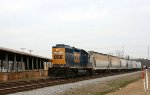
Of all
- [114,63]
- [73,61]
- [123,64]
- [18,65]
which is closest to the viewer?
[73,61]

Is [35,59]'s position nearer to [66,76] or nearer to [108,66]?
[108,66]

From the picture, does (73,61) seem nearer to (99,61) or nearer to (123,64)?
(99,61)

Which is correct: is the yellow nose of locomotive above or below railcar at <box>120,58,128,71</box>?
above

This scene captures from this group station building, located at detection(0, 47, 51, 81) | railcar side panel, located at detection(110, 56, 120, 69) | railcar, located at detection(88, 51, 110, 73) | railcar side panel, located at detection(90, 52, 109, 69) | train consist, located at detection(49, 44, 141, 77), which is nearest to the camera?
train consist, located at detection(49, 44, 141, 77)

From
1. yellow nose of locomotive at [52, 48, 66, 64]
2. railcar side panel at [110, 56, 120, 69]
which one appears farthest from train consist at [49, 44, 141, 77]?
railcar side panel at [110, 56, 120, 69]

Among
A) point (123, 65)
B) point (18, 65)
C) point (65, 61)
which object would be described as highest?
point (65, 61)

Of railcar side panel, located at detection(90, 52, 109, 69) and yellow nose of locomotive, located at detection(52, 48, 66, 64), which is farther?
railcar side panel, located at detection(90, 52, 109, 69)

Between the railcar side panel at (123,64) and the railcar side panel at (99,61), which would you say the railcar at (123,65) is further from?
the railcar side panel at (99,61)

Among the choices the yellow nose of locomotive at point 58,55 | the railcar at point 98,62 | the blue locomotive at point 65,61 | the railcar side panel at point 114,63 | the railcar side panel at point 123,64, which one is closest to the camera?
the blue locomotive at point 65,61

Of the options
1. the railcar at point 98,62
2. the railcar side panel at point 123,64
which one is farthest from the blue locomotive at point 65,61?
the railcar side panel at point 123,64

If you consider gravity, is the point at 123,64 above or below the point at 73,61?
below

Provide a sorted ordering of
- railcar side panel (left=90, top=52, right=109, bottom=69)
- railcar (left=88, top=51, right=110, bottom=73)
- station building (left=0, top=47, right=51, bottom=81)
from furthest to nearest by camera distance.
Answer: railcar side panel (left=90, top=52, right=109, bottom=69) < railcar (left=88, top=51, right=110, bottom=73) < station building (left=0, top=47, right=51, bottom=81)

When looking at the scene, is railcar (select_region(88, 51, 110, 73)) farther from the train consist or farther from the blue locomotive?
the blue locomotive

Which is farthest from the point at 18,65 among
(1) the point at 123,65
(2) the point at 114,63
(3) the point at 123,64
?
(3) the point at 123,64
